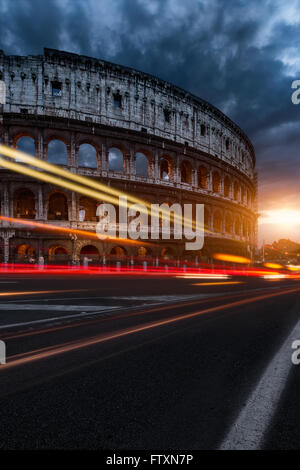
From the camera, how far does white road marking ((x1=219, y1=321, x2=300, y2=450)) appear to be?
1464 millimetres

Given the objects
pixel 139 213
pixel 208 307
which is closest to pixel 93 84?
pixel 139 213

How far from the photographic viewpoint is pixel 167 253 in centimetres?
2775

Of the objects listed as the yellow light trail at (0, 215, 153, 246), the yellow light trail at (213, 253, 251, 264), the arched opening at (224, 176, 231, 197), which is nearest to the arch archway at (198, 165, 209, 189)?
the arched opening at (224, 176, 231, 197)

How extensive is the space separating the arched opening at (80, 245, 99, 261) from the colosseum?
0.09m

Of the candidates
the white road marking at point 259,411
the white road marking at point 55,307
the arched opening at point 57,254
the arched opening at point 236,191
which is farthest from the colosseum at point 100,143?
the white road marking at point 259,411

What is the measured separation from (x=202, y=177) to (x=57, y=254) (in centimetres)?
1972

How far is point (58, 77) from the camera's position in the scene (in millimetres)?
24234

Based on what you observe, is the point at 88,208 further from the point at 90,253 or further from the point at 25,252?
the point at 25,252

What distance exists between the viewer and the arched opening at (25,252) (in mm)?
20964

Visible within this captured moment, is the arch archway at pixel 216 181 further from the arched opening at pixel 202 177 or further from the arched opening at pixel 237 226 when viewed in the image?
the arched opening at pixel 237 226

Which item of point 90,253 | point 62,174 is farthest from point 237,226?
point 62,174

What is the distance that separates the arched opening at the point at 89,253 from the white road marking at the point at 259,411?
21.5 m

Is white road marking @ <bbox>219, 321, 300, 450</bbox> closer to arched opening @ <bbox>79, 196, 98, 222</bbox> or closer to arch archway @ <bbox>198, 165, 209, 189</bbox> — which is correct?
arched opening @ <bbox>79, 196, 98, 222</bbox>

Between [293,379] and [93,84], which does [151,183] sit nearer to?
[93,84]
